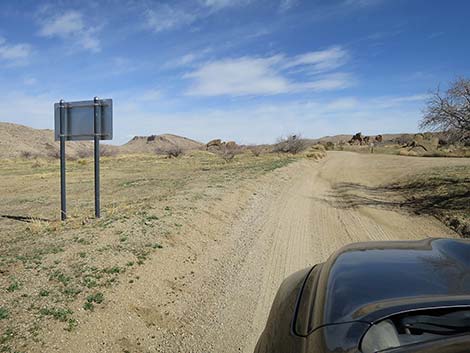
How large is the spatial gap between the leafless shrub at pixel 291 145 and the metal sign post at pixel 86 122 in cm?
4506

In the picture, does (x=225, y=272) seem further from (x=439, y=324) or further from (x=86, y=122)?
(x=86, y=122)

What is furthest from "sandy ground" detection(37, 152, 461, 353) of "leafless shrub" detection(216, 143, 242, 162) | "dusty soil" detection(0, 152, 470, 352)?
"leafless shrub" detection(216, 143, 242, 162)

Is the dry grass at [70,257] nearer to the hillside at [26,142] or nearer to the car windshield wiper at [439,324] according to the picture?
the car windshield wiper at [439,324]

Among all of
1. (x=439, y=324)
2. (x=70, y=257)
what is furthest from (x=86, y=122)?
(x=439, y=324)

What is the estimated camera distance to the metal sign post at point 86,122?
945 centimetres

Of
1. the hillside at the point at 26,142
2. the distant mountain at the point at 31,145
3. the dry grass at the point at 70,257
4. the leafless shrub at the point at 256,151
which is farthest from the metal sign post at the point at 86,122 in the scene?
the hillside at the point at 26,142

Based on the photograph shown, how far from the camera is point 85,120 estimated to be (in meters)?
9.71

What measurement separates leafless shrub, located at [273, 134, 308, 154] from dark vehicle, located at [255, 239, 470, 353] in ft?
168

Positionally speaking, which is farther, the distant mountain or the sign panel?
the distant mountain

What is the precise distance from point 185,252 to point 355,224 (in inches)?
184

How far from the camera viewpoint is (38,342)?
3.91 metres

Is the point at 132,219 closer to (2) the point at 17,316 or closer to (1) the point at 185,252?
(1) the point at 185,252

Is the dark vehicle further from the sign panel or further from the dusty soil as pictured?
the sign panel

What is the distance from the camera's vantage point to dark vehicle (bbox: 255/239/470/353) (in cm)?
165
